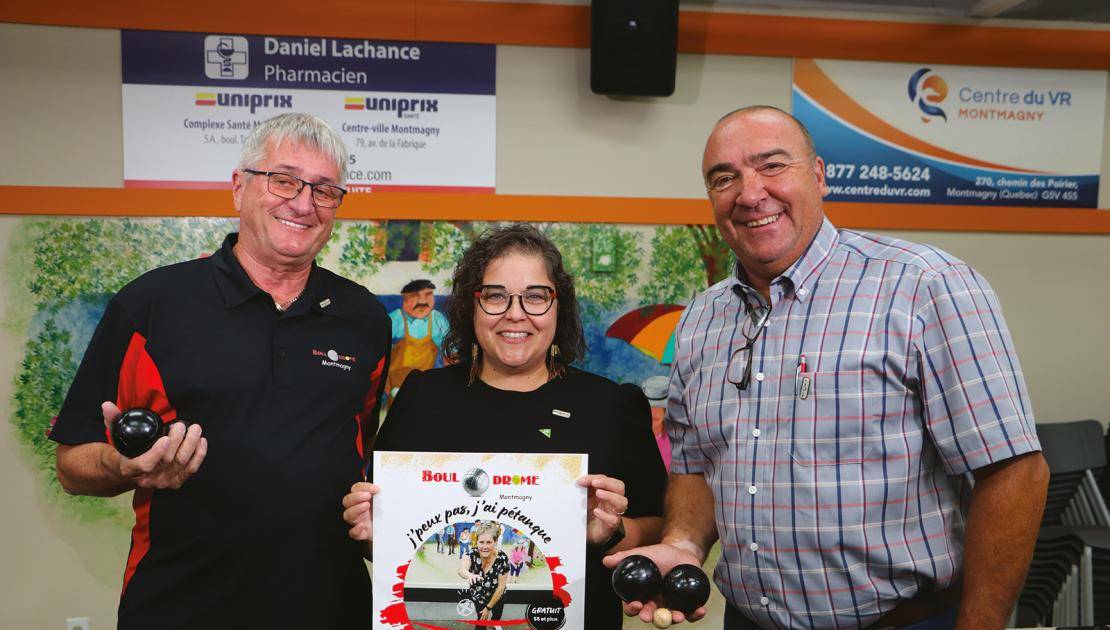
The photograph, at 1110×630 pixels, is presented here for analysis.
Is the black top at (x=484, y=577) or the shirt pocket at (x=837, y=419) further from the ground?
the shirt pocket at (x=837, y=419)

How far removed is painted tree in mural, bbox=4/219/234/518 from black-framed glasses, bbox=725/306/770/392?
118 inches

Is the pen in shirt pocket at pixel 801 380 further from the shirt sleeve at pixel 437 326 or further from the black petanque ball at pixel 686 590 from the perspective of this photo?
the shirt sleeve at pixel 437 326

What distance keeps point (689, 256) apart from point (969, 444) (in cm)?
238

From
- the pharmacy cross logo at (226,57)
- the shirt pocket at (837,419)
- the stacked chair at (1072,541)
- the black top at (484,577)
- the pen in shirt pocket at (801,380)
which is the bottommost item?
the stacked chair at (1072,541)

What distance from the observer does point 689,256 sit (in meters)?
3.77

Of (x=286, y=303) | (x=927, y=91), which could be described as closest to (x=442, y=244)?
(x=286, y=303)

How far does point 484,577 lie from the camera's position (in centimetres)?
156

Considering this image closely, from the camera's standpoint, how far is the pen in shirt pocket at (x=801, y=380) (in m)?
1.60

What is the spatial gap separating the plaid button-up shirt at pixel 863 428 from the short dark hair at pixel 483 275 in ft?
1.76

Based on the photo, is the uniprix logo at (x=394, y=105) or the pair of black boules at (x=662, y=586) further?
the uniprix logo at (x=394, y=105)

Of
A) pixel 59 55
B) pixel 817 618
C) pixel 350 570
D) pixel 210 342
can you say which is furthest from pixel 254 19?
pixel 817 618

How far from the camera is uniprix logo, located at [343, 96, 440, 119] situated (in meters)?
3.56

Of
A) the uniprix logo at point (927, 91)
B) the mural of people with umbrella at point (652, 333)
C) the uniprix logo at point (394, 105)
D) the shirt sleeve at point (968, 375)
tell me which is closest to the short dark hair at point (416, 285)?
the uniprix logo at point (394, 105)

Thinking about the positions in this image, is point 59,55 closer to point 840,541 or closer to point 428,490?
point 428,490
